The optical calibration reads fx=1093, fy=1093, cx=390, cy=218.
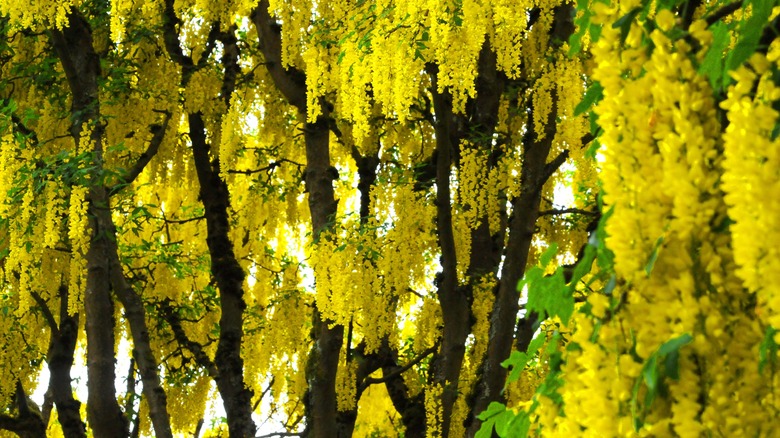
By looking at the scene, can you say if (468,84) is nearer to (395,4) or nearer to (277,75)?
(395,4)

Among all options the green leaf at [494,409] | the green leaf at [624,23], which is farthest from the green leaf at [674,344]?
the green leaf at [494,409]

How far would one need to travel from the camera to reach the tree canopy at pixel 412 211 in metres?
2.07

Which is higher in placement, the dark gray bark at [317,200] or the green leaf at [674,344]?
the dark gray bark at [317,200]

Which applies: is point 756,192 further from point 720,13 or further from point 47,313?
point 47,313

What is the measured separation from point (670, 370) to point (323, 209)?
7.36 m

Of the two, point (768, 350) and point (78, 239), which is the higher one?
point (78, 239)

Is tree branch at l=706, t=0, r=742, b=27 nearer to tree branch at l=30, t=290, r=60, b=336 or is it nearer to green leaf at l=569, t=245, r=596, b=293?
green leaf at l=569, t=245, r=596, b=293

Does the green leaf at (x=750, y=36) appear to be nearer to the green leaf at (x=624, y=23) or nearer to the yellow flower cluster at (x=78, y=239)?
the green leaf at (x=624, y=23)

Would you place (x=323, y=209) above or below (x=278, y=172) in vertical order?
below

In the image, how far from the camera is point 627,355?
207cm

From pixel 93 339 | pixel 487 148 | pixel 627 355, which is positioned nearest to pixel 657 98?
pixel 627 355

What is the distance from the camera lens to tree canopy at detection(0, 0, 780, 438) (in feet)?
6.79

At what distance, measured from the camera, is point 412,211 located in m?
8.84

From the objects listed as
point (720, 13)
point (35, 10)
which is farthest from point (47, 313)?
point (720, 13)
